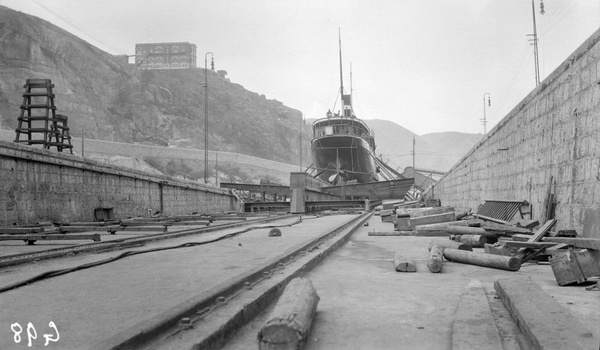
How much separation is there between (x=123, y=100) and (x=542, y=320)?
9793cm

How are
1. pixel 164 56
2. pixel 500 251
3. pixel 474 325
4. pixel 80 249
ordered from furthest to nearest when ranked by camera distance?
pixel 164 56
pixel 80 249
pixel 500 251
pixel 474 325

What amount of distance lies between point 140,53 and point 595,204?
454 ft

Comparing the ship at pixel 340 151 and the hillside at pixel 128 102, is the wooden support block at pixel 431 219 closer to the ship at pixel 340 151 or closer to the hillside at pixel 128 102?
the ship at pixel 340 151

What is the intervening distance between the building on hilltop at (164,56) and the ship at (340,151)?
3857 inches

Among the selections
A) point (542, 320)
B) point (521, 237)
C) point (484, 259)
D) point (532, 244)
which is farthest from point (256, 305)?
point (521, 237)

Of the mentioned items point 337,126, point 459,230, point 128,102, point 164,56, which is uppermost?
point 164,56

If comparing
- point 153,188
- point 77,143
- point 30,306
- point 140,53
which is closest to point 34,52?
point 77,143

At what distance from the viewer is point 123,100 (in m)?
91.4

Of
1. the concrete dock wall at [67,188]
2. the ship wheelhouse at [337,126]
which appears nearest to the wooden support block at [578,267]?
the concrete dock wall at [67,188]

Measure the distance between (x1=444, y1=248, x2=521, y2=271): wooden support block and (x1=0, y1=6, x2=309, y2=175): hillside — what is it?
48895mm

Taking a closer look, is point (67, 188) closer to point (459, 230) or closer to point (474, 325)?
point (459, 230)

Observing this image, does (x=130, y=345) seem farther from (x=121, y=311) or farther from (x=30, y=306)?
(x=30, y=306)

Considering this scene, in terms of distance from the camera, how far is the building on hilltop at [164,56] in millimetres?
129000

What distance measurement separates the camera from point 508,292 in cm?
344
